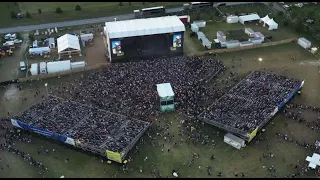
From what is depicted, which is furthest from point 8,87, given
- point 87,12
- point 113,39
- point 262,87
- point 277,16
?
point 277,16

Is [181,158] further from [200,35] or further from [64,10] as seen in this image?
[64,10]

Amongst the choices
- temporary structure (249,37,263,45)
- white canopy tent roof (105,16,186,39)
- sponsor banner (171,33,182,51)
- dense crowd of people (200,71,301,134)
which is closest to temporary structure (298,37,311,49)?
temporary structure (249,37,263,45)

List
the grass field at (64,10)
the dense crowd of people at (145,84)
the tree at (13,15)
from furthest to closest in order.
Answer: the tree at (13,15), the grass field at (64,10), the dense crowd of people at (145,84)

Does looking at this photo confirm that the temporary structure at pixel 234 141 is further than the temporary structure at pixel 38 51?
No

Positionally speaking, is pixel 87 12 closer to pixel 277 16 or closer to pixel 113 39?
pixel 113 39

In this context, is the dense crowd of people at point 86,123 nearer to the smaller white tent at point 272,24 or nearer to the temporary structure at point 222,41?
the temporary structure at point 222,41

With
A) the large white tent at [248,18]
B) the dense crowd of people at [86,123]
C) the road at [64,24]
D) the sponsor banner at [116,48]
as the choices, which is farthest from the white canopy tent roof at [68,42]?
the large white tent at [248,18]

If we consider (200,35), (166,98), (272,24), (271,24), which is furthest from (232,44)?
(166,98)
